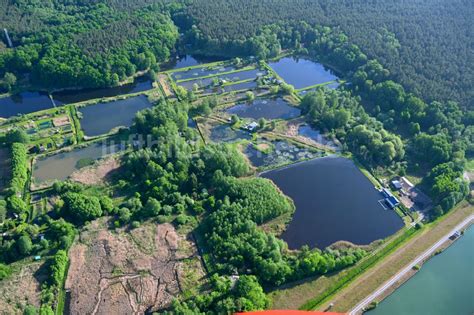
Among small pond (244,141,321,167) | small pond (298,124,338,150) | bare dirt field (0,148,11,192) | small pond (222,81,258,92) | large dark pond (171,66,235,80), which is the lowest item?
bare dirt field (0,148,11,192)

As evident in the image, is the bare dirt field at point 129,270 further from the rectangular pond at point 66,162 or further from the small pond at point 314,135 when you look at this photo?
the small pond at point 314,135

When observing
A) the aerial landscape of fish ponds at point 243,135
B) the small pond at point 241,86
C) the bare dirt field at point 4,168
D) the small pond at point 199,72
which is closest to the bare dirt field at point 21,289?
the aerial landscape of fish ponds at point 243,135

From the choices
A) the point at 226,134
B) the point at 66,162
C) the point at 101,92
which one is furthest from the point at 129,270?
the point at 101,92

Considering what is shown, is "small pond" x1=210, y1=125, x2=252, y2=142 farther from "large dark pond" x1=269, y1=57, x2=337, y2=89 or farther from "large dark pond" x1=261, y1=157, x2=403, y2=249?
"large dark pond" x1=269, y1=57, x2=337, y2=89

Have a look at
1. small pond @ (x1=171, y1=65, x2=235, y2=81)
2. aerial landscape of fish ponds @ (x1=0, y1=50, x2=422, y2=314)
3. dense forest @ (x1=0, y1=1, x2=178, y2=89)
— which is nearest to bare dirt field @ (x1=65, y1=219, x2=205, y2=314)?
aerial landscape of fish ponds @ (x1=0, y1=50, x2=422, y2=314)

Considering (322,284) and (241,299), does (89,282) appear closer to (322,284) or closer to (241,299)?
(241,299)

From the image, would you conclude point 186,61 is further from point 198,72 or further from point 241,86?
point 241,86
